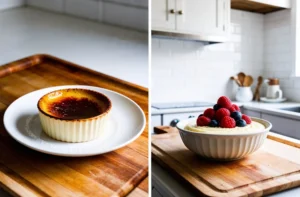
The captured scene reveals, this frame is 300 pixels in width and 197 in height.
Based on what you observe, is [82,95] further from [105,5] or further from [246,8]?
[246,8]

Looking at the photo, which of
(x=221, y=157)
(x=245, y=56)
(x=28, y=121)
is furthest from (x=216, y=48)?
(x=28, y=121)

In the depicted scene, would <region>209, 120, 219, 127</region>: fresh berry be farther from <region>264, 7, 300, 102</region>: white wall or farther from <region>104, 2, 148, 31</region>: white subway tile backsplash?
<region>264, 7, 300, 102</region>: white wall

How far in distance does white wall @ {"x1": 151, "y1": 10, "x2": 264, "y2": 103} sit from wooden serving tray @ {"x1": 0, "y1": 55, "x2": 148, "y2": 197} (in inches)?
52.7

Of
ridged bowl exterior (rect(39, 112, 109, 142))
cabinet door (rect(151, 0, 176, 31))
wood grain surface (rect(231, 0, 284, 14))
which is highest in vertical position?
wood grain surface (rect(231, 0, 284, 14))

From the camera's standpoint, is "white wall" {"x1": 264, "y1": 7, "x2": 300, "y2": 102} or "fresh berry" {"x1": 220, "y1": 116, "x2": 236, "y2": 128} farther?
"white wall" {"x1": 264, "y1": 7, "x2": 300, "y2": 102}

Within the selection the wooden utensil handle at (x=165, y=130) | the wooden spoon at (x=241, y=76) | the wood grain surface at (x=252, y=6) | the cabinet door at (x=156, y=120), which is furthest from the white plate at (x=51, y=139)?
the wooden spoon at (x=241, y=76)

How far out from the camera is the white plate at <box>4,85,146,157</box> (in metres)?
0.33

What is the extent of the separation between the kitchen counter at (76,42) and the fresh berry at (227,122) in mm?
244

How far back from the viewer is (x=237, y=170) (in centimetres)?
56

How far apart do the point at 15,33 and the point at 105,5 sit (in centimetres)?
12

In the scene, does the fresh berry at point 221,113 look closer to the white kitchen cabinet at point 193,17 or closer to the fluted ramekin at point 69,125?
the fluted ramekin at point 69,125

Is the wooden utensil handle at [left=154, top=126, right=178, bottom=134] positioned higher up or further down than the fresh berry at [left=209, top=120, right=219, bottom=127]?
further down

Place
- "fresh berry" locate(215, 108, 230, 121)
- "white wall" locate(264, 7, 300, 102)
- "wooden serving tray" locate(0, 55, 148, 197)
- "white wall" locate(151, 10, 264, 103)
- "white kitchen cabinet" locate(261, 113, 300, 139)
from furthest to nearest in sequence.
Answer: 1. "white wall" locate(264, 7, 300, 102)
2. "white wall" locate(151, 10, 264, 103)
3. "white kitchen cabinet" locate(261, 113, 300, 139)
4. "fresh berry" locate(215, 108, 230, 121)
5. "wooden serving tray" locate(0, 55, 148, 197)

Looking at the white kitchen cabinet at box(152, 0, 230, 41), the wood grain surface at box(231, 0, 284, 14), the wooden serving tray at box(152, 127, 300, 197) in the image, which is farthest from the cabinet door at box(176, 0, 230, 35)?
the wooden serving tray at box(152, 127, 300, 197)
